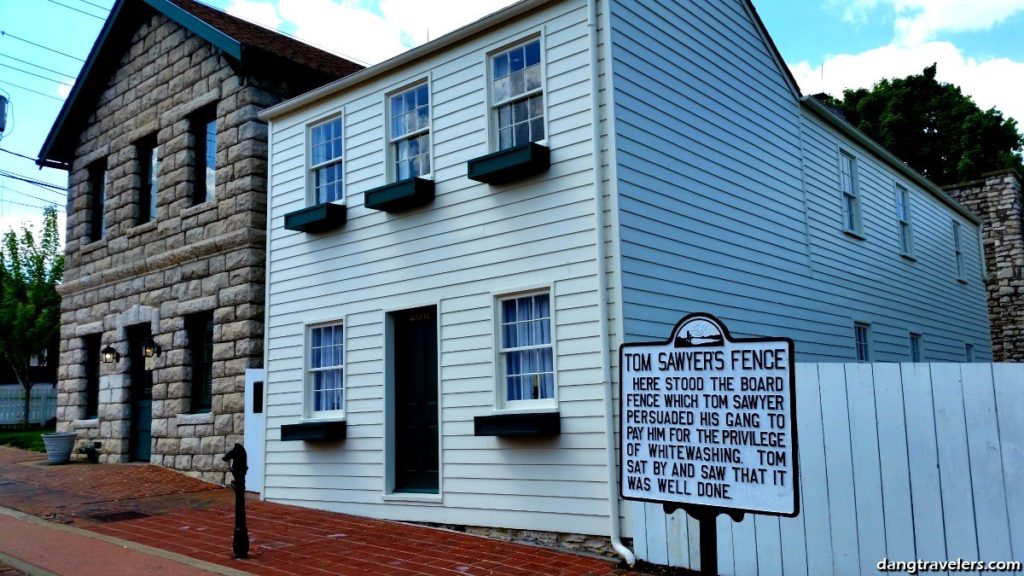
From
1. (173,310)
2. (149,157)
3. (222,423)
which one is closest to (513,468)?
(222,423)

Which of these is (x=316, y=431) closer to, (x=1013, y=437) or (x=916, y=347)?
(x=1013, y=437)

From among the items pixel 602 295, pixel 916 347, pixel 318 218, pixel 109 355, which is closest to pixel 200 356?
pixel 109 355

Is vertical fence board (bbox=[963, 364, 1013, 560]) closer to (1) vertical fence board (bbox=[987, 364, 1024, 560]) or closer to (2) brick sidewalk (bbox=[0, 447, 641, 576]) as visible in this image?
(1) vertical fence board (bbox=[987, 364, 1024, 560])

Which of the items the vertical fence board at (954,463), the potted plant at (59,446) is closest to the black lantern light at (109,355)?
the potted plant at (59,446)

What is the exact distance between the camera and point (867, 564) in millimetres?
6555

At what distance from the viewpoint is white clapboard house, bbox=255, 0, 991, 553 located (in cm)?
861

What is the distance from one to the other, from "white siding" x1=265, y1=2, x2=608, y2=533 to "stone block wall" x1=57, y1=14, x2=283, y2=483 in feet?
3.92

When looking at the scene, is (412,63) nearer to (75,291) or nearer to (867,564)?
(867,564)

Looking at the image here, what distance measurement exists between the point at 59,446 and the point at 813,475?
549 inches

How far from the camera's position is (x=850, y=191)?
48.7ft

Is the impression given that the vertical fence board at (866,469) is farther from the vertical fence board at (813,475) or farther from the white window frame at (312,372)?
the white window frame at (312,372)

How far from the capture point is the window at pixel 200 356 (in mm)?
14133

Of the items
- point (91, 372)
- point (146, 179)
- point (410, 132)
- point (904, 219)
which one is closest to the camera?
point (410, 132)

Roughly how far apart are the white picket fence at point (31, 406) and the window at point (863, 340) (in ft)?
85.8
